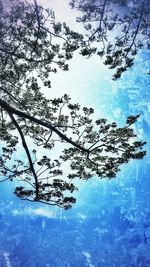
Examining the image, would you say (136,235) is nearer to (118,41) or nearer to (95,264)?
(95,264)

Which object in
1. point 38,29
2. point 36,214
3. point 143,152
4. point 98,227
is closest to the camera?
point 143,152

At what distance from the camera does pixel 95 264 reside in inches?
7200

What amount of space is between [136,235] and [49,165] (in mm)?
170595

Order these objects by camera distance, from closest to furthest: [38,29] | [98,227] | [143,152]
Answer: [143,152] → [38,29] → [98,227]

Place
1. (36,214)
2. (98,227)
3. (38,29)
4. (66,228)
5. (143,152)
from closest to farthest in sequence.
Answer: (143,152) < (38,29) < (36,214) < (98,227) < (66,228)

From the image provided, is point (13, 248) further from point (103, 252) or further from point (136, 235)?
point (136, 235)

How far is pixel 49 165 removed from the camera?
1016 centimetres

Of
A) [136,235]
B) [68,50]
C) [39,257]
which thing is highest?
[136,235]

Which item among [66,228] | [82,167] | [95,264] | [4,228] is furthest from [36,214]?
[82,167]

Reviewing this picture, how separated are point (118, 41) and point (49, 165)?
4722mm

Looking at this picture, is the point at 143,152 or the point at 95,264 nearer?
the point at 143,152

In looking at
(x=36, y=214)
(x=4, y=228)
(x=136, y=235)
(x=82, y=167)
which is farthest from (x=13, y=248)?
(x=82, y=167)

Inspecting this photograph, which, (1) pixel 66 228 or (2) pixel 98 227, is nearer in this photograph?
(2) pixel 98 227

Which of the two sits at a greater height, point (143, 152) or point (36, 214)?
point (36, 214)
